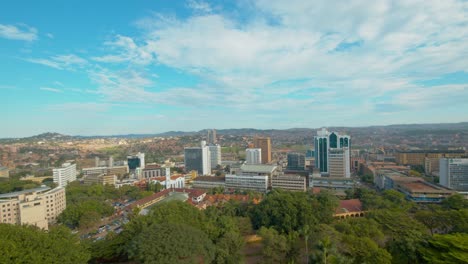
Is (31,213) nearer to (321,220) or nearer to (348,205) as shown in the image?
(321,220)

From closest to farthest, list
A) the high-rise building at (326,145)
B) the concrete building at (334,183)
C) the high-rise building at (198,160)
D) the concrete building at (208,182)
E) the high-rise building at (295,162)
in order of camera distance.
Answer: the concrete building at (334,183) < the concrete building at (208,182) < the high-rise building at (326,145) < the high-rise building at (295,162) < the high-rise building at (198,160)

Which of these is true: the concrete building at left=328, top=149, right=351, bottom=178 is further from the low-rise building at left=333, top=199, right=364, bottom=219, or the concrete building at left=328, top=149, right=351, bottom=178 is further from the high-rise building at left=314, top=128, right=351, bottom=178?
the low-rise building at left=333, top=199, right=364, bottom=219

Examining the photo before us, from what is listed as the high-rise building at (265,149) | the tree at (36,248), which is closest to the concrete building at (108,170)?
the high-rise building at (265,149)

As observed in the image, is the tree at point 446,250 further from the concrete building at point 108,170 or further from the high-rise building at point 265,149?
the concrete building at point 108,170

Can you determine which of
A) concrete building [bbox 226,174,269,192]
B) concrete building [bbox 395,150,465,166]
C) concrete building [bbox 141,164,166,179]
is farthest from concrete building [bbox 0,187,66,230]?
concrete building [bbox 395,150,465,166]

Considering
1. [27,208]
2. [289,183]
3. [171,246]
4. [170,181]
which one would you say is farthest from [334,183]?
[27,208]

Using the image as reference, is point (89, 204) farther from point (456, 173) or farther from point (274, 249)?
point (456, 173)

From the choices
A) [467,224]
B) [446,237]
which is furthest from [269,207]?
[467,224]
